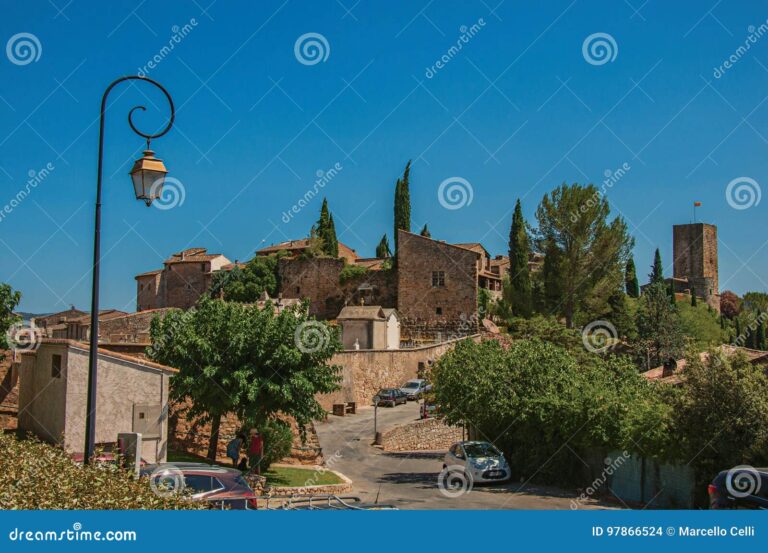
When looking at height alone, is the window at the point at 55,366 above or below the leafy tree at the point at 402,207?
below

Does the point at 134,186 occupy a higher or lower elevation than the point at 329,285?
lower

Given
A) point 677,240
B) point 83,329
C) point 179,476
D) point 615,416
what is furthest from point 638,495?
point 677,240

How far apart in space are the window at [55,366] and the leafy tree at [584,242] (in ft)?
126

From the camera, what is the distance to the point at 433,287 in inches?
2370

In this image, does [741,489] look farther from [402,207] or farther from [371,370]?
[402,207]

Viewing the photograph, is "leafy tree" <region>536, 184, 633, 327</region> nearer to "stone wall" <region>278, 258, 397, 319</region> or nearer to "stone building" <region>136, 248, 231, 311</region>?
"stone wall" <region>278, 258, 397, 319</region>

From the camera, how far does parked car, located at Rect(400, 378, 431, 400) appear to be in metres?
42.0

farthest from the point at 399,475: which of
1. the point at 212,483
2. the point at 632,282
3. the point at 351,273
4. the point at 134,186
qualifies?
the point at 632,282

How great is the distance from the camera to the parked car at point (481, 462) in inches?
874

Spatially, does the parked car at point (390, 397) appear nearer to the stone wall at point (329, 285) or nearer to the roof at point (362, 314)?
the roof at point (362, 314)

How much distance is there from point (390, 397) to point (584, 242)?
60.8 ft

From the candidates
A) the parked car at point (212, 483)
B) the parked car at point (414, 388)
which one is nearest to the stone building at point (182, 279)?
the parked car at point (414, 388)

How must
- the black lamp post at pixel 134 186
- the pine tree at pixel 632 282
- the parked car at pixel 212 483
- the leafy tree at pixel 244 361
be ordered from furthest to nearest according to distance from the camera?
the pine tree at pixel 632 282 → the leafy tree at pixel 244 361 → the parked car at pixel 212 483 → the black lamp post at pixel 134 186

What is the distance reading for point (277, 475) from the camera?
21594 mm
